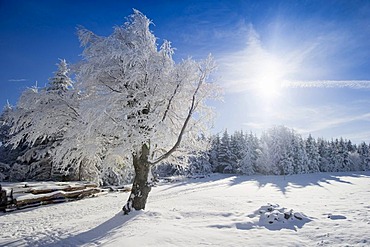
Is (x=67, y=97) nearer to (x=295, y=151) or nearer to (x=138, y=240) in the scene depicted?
(x=138, y=240)

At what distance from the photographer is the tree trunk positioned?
11984mm

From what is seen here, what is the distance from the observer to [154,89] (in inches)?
437

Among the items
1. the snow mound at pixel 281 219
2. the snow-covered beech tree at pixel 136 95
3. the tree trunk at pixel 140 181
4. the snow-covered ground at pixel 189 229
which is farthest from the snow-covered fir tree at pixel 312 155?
the tree trunk at pixel 140 181

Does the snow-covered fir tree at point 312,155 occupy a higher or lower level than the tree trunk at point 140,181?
higher

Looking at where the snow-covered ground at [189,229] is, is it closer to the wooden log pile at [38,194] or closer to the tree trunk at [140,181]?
the tree trunk at [140,181]

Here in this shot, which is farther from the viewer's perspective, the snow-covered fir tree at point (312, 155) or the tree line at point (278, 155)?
the snow-covered fir tree at point (312, 155)

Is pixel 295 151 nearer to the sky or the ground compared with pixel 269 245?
nearer to the sky

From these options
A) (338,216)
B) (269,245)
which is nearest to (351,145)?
(338,216)

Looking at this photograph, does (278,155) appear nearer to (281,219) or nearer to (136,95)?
(281,219)

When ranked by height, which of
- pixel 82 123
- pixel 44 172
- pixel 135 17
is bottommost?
pixel 44 172

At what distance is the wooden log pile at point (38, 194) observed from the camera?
14.1 metres

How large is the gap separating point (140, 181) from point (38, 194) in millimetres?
8520

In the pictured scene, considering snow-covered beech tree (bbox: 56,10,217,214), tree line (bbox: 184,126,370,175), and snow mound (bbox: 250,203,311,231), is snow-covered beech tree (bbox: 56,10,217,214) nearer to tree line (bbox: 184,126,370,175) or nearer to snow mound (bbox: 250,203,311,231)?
snow mound (bbox: 250,203,311,231)

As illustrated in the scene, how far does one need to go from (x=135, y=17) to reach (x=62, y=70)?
15.0m
